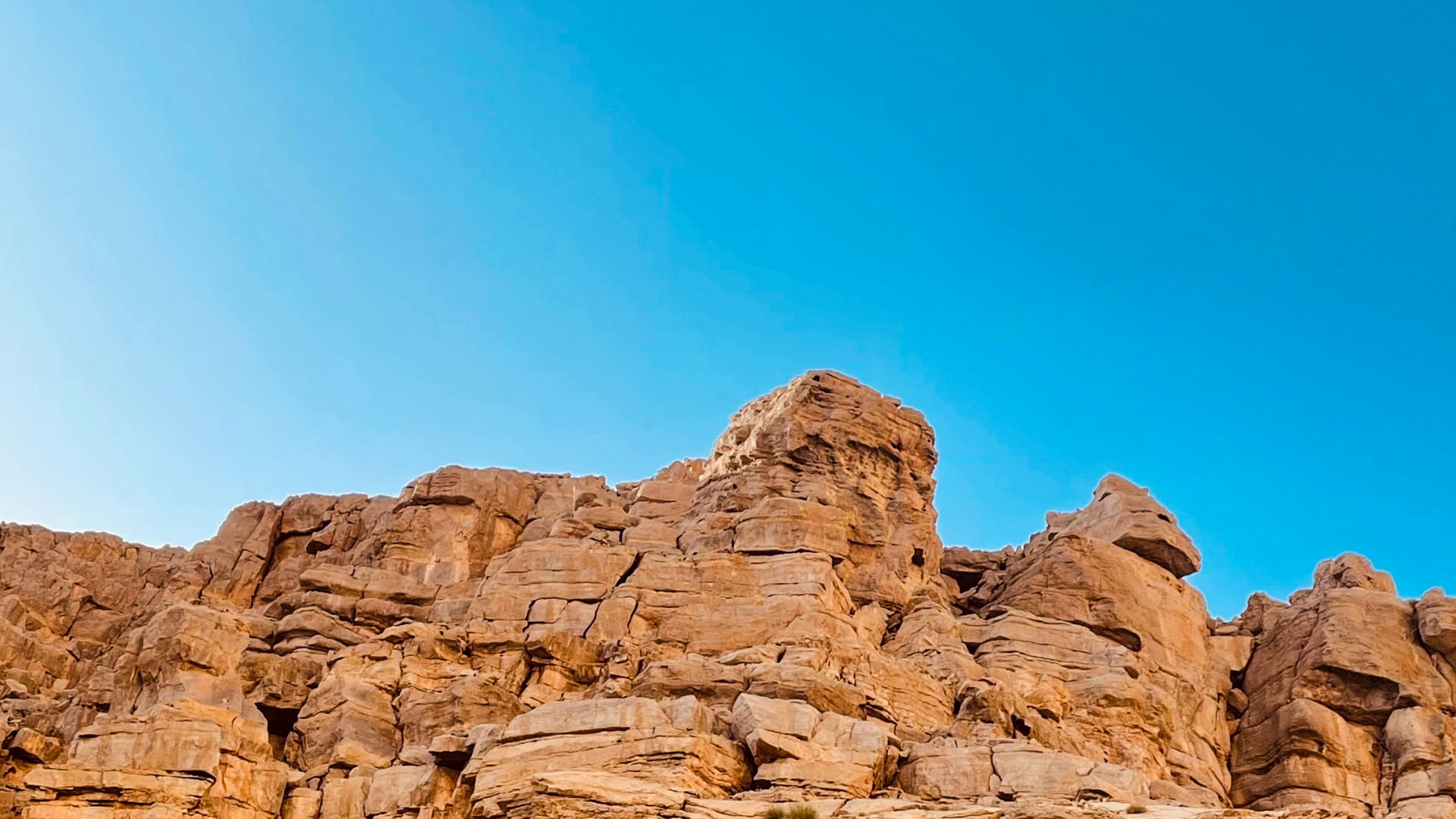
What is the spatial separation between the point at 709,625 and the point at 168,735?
20.3 meters

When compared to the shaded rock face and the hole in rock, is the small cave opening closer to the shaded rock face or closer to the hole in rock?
the shaded rock face

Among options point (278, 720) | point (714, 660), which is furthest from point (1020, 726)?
point (278, 720)

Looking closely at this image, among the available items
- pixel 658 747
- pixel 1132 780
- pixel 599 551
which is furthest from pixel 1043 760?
pixel 599 551

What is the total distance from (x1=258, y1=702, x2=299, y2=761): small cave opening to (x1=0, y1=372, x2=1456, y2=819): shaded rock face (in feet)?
0.37

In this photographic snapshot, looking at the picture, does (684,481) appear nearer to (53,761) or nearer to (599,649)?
(599,649)

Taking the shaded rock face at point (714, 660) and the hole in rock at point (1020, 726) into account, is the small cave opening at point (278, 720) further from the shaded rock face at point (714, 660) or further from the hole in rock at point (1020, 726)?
the hole in rock at point (1020, 726)

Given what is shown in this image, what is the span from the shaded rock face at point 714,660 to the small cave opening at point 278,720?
0.11m

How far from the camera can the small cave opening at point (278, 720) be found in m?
55.5

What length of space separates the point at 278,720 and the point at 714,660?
17029 mm

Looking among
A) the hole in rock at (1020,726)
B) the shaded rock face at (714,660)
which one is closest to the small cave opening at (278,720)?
the shaded rock face at (714,660)

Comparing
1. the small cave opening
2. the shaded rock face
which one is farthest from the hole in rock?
the small cave opening

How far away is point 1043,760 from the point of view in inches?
1774

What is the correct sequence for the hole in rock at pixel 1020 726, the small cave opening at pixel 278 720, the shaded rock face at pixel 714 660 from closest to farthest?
the shaded rock face at pixel 714 660, the hole in rock at pixel 1020 726, the small cave opening at pixel 278 720

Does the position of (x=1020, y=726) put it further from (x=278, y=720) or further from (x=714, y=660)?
(x=278, y=720)
